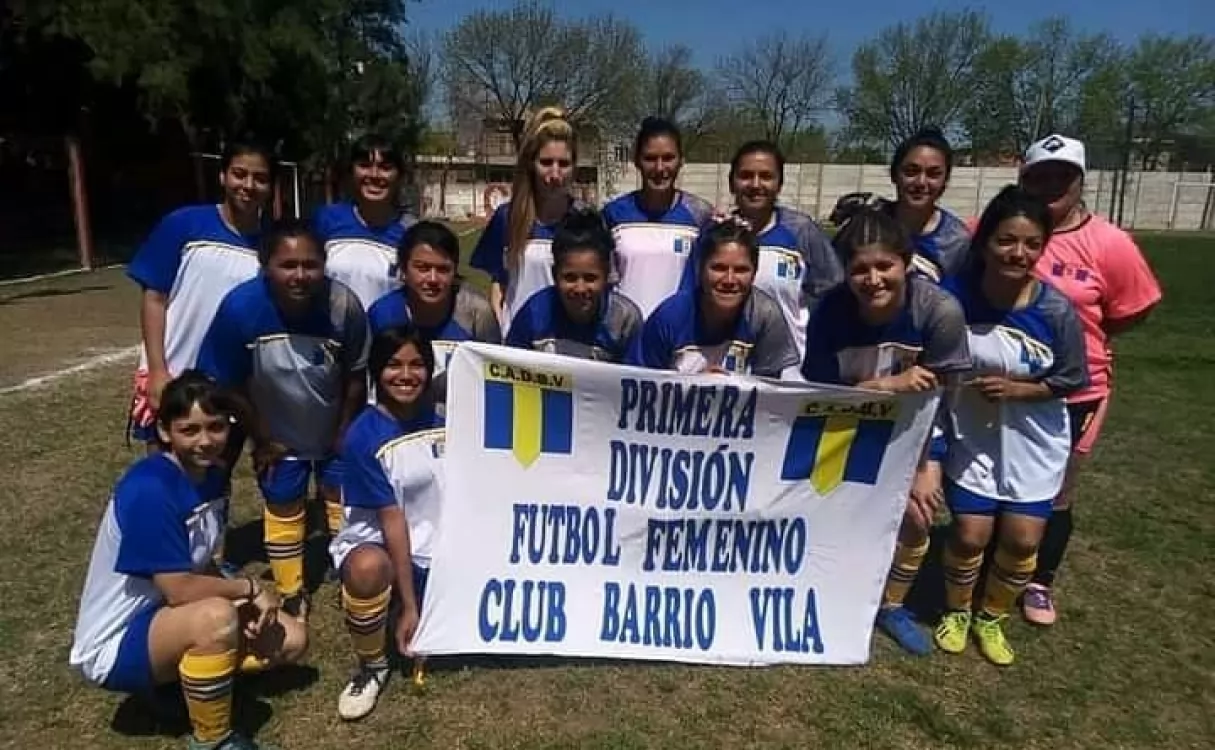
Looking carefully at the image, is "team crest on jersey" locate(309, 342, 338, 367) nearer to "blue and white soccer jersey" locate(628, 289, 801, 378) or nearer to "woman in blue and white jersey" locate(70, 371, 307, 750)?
"woman in blue and white jersey" locate(70, 371, 307, 750)

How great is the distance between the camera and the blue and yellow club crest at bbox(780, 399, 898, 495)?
150 inches

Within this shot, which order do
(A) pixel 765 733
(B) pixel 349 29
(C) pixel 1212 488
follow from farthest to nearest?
(B) pixel 349 29, (C) pixel 1212 488, (A) pixel 765 733

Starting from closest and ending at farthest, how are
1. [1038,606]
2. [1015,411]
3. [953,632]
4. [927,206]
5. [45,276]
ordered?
1. [1015,411]
2. [953,632]
3. [927,206]
4. [1038,606]
5. [45,276]

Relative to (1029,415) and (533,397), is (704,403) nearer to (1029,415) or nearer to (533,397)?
(533,397)

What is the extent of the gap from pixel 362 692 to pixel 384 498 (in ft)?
2.37

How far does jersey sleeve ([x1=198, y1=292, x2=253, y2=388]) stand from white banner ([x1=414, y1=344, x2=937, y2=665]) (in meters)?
0.89

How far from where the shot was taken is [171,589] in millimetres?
3047

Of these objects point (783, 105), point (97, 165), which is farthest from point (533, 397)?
point (783, 105)

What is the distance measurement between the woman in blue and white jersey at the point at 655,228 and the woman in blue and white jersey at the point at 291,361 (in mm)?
1272

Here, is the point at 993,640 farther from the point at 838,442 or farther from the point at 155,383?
the point at 155,383

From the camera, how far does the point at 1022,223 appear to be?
363cm

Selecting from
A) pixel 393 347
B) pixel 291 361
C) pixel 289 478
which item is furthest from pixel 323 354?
pixel 289 478

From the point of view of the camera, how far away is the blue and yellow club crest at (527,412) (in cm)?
371

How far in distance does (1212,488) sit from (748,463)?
4153 millimetres
